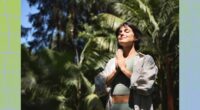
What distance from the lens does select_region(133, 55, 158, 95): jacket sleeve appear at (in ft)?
7.92

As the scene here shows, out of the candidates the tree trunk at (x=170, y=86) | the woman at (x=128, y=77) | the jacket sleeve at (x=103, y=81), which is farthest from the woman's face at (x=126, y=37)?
the tree trunk at (x=170, y=86)

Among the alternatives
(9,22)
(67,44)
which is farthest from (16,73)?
(67,44)

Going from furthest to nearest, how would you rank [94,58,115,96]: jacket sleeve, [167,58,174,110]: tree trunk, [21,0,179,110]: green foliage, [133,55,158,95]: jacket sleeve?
[21,0,179,110]: green foliage → [167,58,174,110]: tree trunk → [94,58,115,96]: jacket sleeve → [133,55,158,95]: jacket sleeve

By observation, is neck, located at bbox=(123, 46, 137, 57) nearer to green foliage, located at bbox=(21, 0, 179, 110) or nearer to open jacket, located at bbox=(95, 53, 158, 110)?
open jacket, located at bbox=(95, 53, 158, 110)

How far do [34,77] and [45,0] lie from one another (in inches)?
143

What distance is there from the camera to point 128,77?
2461 millimetres

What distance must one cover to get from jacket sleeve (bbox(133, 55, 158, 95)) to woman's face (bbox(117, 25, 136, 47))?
0.14 metres

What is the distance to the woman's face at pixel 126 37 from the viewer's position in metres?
2.56

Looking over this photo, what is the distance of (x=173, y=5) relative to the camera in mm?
7945

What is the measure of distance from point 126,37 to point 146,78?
0.28 m

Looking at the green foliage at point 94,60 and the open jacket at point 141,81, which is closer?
the open jacket at point 141,81

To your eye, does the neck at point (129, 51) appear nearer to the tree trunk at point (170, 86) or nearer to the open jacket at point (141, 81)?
the open jacket at point (141, 81)

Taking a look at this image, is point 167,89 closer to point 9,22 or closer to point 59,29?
point 59,29

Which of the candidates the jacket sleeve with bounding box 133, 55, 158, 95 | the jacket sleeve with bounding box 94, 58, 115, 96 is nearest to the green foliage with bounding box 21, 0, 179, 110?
the jacket sleeve with bounding box 94, 58, 115, 96
